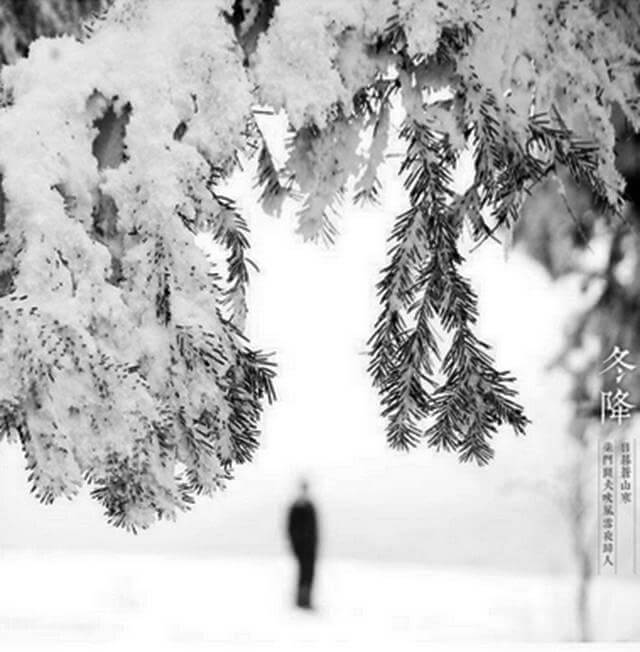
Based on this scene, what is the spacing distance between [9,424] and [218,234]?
0.62 metres

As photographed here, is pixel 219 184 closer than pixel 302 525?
Yes

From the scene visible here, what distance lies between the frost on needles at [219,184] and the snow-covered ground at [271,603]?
6.70 feet

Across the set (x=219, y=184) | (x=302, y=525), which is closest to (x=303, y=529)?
(x=302, y=525)

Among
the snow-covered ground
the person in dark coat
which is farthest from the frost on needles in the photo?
the person in dark coat

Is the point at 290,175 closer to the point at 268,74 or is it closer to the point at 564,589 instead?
the point at 268,74

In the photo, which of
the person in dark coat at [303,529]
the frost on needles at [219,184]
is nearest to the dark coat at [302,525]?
the person in dark coat at [303,529]

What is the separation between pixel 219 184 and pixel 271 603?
13.4ft

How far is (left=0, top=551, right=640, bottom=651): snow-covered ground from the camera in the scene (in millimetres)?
4289

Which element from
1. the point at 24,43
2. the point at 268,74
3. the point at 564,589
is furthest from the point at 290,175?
the point at 564,589

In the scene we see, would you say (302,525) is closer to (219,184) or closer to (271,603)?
(271,603)

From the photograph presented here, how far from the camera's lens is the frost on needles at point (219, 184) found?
4.17 ft

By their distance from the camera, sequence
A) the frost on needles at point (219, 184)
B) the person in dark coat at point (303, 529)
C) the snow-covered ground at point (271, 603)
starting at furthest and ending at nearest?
the person in dark coat at point (303, 529) < the snow-covered ground at point (271, 603) < the frost on needles at point (219, 184)

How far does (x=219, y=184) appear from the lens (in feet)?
5.38

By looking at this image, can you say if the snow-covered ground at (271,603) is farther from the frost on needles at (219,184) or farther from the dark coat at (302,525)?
the frost on needles at (219,184)
